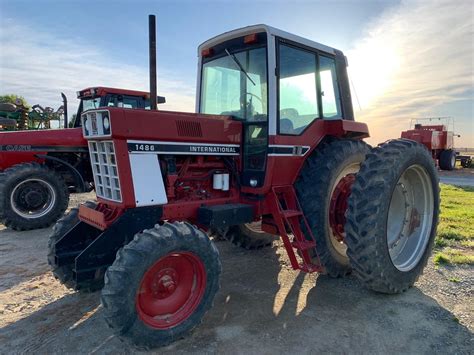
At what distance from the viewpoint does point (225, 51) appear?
4.05 metres

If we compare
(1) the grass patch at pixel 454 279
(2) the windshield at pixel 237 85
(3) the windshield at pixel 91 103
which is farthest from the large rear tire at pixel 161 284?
(3) the windshield at pixel 91 103

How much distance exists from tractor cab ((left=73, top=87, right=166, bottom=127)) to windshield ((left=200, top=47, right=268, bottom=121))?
12.7 ft

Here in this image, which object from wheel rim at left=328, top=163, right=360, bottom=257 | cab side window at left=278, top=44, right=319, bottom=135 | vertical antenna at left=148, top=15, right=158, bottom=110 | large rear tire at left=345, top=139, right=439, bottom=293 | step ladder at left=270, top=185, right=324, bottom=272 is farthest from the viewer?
vertical antenna at left=148, top=15, right=158, bottom=110

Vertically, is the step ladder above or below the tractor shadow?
above

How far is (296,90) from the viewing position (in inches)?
159

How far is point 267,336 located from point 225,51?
113 inches

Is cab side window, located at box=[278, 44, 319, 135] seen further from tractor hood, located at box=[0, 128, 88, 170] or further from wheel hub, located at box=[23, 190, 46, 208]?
wheel hub, located at box=[23, 190, 46, 208]

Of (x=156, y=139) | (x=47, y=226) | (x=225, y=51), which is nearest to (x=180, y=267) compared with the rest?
(x=156, y=139)

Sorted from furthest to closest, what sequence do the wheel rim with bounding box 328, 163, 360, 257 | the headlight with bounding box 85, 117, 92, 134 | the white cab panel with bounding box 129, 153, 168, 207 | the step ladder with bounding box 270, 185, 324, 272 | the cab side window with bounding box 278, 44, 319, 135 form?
the wheel rim with bounding box 328, 163, 360, 257, the cab side window with bounding box 278, 44, 319, 135, the step ladder with bounding box 270, 185, 324, 272, the headlight with bounding box 85, 117, 92, 134, the white cab panel with bounding box 129, 153, 168, 207

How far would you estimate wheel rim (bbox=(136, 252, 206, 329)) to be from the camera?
9.56 ft

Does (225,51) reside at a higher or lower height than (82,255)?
higher

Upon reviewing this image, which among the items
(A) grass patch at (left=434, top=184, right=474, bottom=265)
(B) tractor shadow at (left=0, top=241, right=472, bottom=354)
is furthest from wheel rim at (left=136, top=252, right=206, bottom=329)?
(A) grass patch at (left=434, top=184, right=474, bottom=265)

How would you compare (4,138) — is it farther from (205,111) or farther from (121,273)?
(121,273)

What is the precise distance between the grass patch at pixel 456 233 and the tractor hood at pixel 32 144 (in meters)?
6.36
